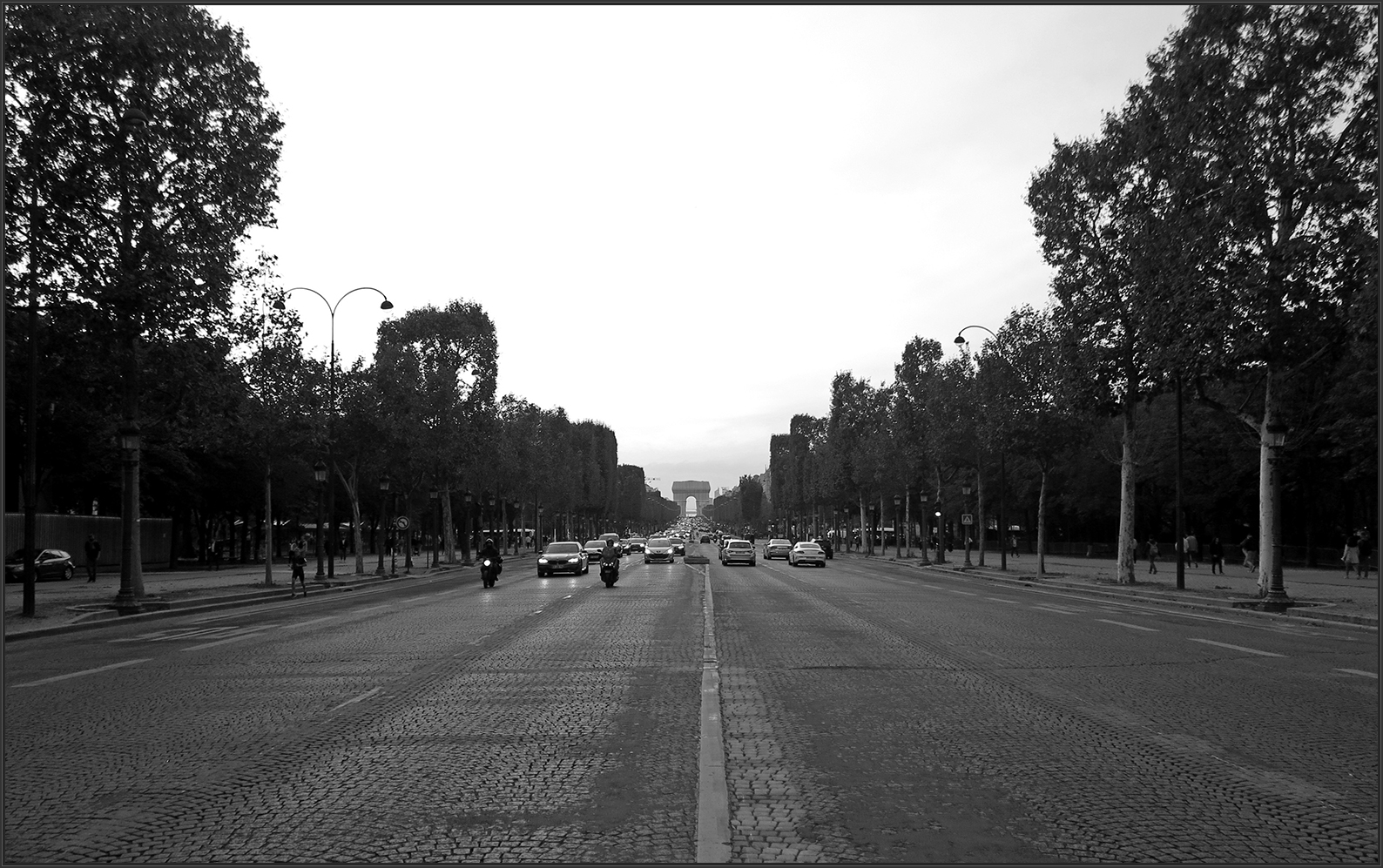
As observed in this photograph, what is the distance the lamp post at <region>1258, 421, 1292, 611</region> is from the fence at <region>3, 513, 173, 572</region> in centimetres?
4144

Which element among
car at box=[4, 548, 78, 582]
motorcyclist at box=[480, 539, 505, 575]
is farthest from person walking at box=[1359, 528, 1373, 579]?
car at box=[4, 548, 78, 582]

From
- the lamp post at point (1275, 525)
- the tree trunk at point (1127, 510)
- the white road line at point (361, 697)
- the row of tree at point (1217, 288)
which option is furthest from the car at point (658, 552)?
the white road line at point (361, 697)

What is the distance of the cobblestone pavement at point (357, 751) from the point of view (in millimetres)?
6211

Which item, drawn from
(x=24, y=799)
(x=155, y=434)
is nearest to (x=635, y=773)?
(x=24, y=799)

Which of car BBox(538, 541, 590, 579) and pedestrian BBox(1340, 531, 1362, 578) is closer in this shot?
pedestrian BBox(1340, 531, 1362, 578)

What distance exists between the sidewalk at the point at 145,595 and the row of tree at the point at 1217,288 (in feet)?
86.3

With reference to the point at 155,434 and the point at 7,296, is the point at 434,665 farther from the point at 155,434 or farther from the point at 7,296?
the point at 155,434

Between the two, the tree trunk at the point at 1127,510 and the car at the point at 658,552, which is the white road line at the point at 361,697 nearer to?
the tree trunk at the point at 1127,510

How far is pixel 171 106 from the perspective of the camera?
90.7 feet

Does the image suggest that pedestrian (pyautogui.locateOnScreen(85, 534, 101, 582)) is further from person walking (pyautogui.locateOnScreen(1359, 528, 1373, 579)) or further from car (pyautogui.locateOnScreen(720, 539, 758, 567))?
person walking (pyautogui.locateOnScreen(1359, 528, 1373, 579))

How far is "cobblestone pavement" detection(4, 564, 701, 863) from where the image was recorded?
6.21m

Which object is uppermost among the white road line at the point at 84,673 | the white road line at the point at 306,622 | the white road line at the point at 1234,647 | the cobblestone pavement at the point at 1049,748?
the cobblestone pavement at the point at 1049,748

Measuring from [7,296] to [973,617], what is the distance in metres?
23.1

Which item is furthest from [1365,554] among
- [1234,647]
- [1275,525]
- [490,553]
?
[490,553]
